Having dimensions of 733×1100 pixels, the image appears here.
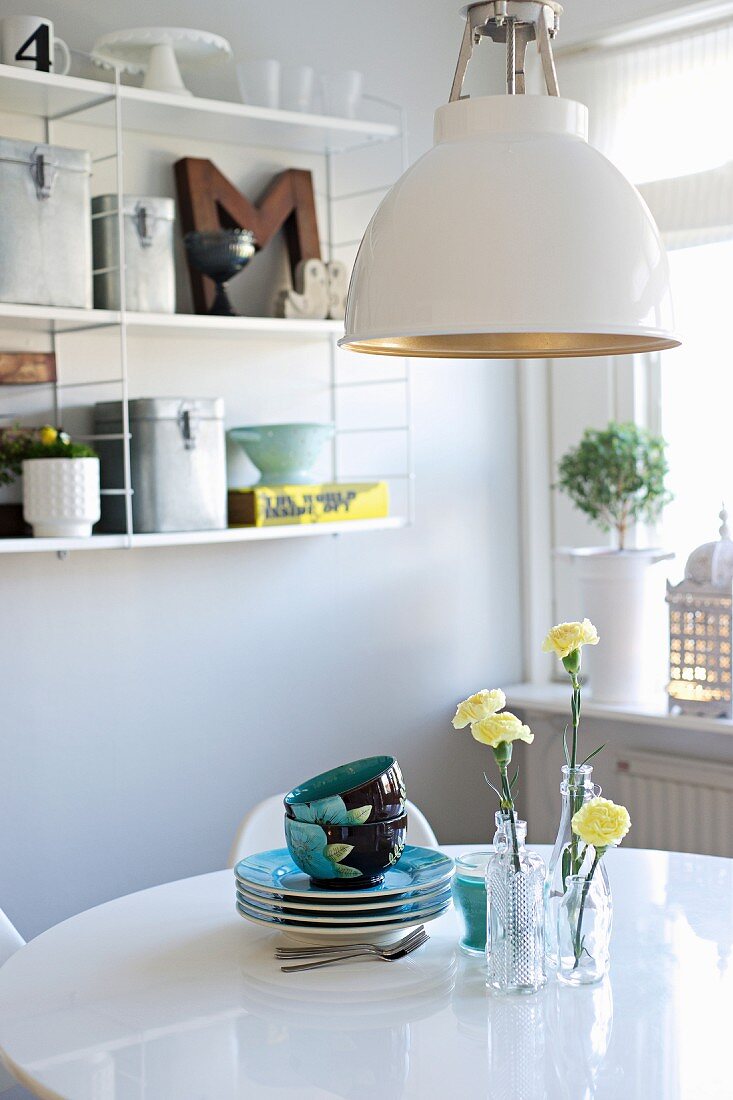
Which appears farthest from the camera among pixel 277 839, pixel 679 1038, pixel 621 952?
pixel 277 839

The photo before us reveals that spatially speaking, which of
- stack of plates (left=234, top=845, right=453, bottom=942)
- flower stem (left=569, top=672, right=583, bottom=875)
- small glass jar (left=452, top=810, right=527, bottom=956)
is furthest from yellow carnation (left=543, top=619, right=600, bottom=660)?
stack of plates (left=234, top=845, right=453, bottom=942)

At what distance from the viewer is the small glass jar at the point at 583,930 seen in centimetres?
143

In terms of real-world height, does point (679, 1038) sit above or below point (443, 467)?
below

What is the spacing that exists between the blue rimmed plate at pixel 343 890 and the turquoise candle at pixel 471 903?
42 mm

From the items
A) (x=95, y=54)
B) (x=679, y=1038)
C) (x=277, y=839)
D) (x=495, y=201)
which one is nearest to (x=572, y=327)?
(x=495, y=201)

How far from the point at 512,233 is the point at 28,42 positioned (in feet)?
4.66

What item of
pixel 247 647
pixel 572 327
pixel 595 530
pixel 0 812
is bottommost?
pixel 0 812

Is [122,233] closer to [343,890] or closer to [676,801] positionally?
[343,890]

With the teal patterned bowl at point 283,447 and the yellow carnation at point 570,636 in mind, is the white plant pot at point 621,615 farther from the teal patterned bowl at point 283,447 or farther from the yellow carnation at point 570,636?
the yellow carnation at point 570,636

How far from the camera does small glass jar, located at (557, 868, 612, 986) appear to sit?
56.5 inches

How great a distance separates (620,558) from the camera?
2.93 meters

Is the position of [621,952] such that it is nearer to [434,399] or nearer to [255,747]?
[255,747]

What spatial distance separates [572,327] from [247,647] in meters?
1.73

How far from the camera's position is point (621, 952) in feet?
5.08
